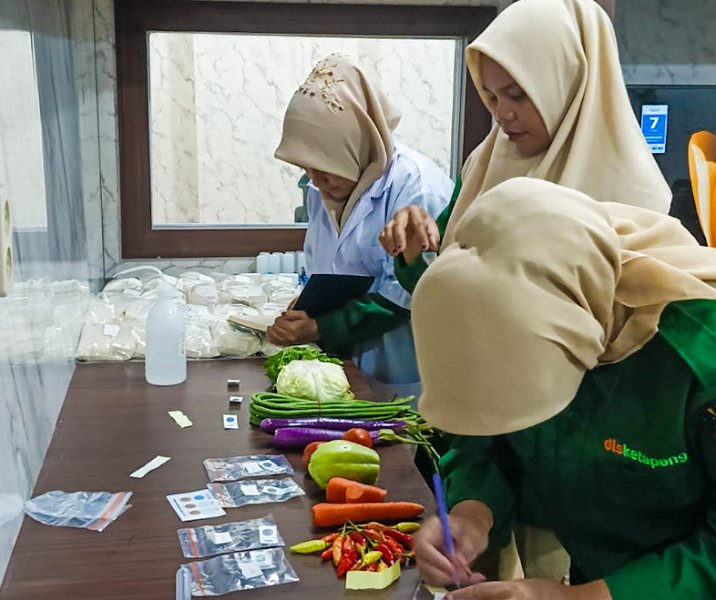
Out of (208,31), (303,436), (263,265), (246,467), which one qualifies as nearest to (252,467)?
(246,467)

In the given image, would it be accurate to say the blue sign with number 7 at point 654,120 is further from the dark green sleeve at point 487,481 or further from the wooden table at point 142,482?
the dark green sleeve at point 487,481

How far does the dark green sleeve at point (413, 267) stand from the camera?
1618mm

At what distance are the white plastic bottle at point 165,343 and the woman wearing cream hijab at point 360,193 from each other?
0.77ft

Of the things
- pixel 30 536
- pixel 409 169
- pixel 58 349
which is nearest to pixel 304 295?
pixel 409 169

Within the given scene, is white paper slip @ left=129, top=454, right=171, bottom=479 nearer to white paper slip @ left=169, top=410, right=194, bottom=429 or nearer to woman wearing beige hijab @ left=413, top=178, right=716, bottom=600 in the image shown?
white paper slip @ left=169, top=410, right=194, bottom=429

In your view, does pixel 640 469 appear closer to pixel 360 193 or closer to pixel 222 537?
pixel 222 537

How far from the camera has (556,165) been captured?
139 cm

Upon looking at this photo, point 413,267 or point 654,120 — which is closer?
point 413,267

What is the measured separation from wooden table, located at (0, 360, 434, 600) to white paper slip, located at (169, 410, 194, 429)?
1 centimetres

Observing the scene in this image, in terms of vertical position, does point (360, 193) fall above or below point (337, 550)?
above

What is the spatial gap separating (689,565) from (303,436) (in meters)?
0.75

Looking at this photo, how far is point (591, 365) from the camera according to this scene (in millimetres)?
790

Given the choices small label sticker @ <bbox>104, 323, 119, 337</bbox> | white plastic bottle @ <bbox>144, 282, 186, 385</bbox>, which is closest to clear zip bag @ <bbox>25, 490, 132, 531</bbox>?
white plastic bottle @ <bbox>144, 282, 186, 385</bbox>

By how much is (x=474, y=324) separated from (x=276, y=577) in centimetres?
50
